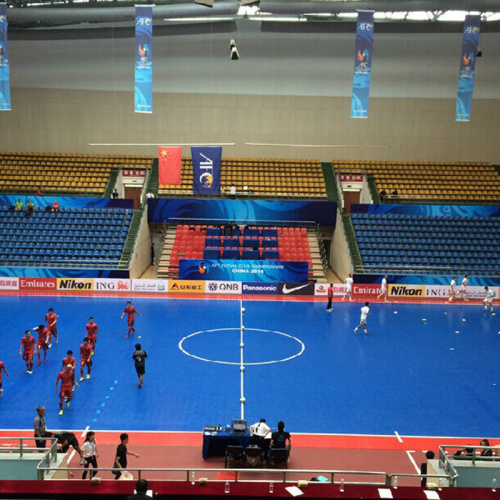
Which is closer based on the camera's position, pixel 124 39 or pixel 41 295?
pixel 41 295

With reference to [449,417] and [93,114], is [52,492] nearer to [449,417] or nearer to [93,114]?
[449,417]

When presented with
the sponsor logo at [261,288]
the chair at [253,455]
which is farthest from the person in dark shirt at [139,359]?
the sponsor logo at [261,288]

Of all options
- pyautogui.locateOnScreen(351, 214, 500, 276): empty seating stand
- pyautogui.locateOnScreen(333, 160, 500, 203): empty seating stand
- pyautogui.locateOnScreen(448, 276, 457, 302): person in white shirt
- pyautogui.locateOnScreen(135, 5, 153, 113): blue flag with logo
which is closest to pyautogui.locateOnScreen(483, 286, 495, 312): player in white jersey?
pyautogui.locateOnScreen(448, 276, 457, 302): person in white shirt

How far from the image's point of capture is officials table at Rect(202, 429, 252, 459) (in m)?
13.2

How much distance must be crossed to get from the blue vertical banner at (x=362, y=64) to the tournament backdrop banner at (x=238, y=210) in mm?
10338

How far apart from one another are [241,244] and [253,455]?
75.9ft

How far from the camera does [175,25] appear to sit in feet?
135

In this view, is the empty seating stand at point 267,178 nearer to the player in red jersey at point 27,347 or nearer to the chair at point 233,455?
the player in red jersey at point 27,347

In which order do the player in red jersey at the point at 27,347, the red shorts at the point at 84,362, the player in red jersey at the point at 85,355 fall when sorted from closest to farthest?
1. the player in red jersey at the point at 85,355
2. the red shorts at the point at 84,362
3. the player in red jersey at the point at 27,347

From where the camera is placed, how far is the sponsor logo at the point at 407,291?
31453 millimetres

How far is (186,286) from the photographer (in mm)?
31375

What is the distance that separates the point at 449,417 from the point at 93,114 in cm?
3490

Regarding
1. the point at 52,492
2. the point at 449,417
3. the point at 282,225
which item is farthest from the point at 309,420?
the point at 282,225

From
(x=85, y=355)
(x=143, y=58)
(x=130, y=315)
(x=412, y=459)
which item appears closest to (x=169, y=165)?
(x=143, y=58)
